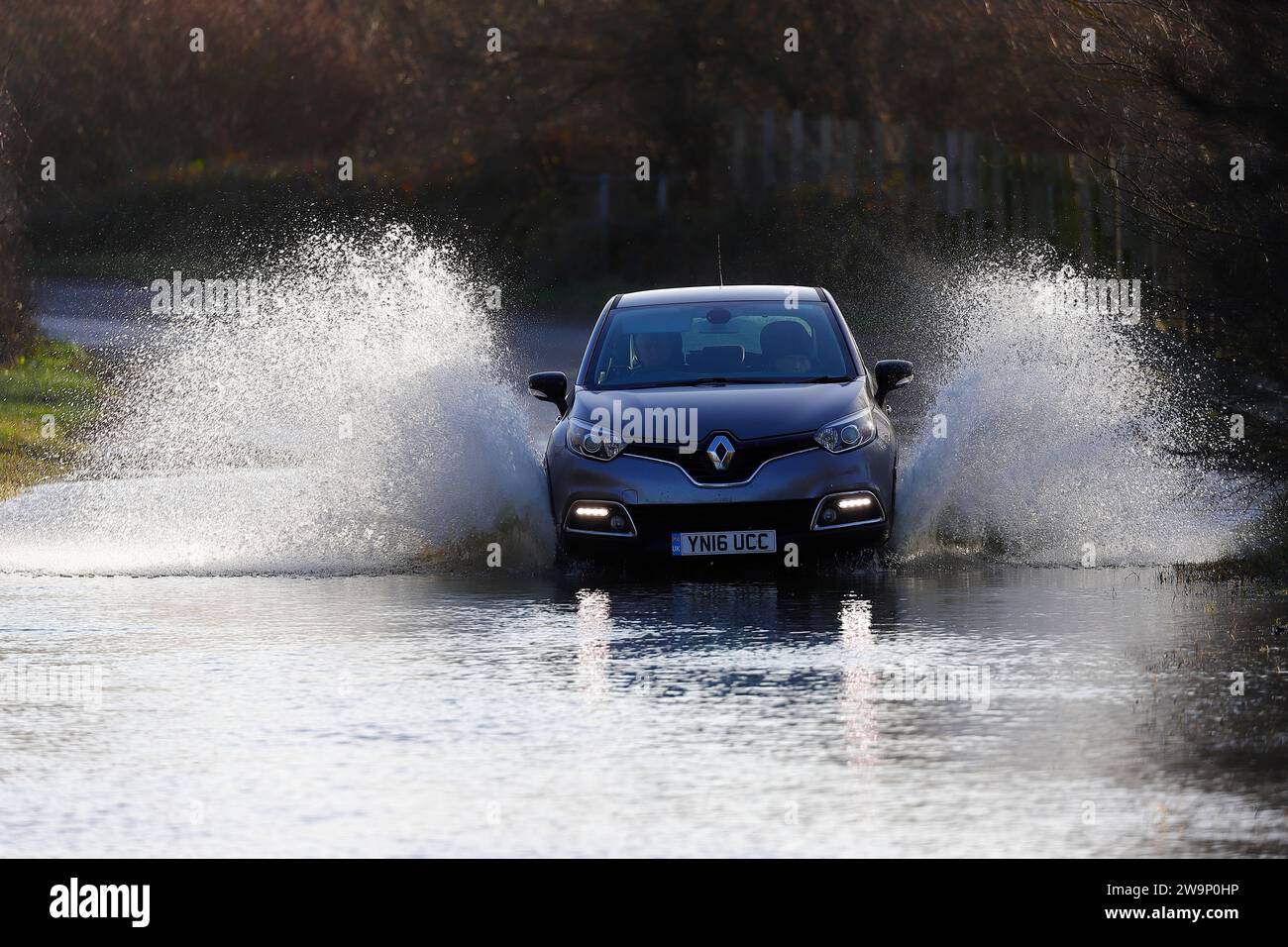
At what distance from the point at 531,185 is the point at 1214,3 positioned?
2919 cm

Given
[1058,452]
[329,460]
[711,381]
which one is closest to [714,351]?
[711,381]

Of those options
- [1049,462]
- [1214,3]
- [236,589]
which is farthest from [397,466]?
[1214,3]

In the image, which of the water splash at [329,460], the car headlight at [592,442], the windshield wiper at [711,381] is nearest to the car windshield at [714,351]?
the windshield wiper at [711,381]

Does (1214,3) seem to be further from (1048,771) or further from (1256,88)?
(1048,771)

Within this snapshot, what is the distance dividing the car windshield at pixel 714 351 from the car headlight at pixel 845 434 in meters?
0.74

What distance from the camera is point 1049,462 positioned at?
14.4 metres

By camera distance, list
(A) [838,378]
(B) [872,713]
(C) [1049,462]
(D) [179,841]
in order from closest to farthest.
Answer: (D) [179,841], (B) [872,713], (A) [838,378], (C) [1049,462]

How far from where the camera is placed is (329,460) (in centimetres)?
1491

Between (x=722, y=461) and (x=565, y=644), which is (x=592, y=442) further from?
(x=565, y=644)

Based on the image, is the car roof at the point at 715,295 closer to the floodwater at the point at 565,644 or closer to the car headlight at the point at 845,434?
the floodwater at the point at 565,644

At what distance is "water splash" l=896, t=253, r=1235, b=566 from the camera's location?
44.8 ft

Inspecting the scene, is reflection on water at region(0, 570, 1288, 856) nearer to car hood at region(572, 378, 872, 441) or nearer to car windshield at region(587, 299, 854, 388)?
car hood at region(572, 378, 872, 441)

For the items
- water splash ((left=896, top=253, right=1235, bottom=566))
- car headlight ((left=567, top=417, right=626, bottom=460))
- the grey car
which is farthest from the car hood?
water splash ((left=896, top=253, right=1235, bottom=566))

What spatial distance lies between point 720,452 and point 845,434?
29.5 inches
